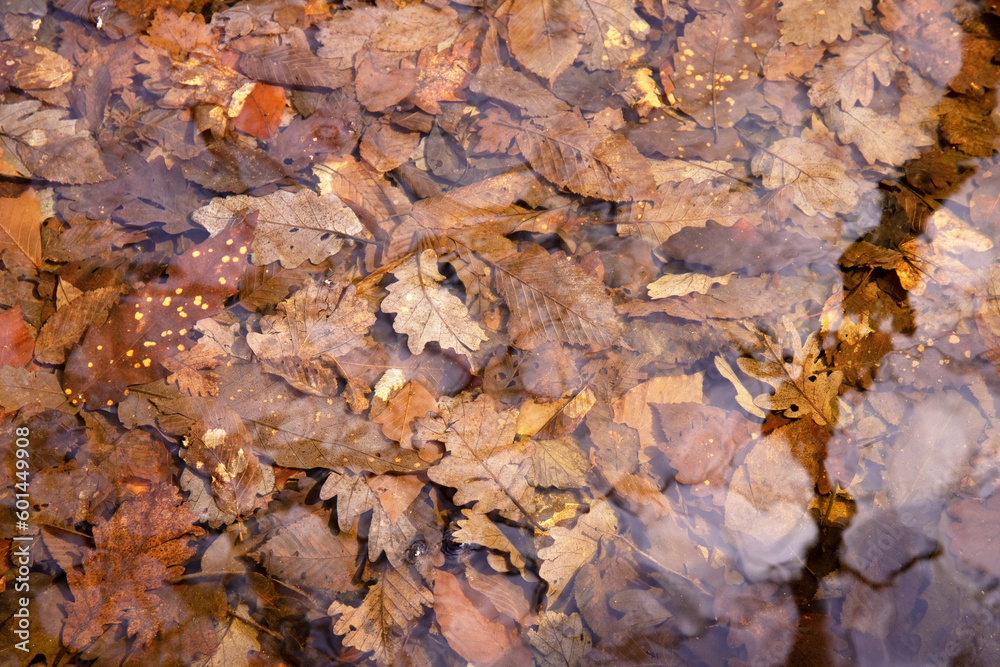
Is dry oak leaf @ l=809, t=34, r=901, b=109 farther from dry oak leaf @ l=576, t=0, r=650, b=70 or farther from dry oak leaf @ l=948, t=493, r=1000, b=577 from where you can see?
dry oak leaf @ l=948, t=493, r=1000, b=577

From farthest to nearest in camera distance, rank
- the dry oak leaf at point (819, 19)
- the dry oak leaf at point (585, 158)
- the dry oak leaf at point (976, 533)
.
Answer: the dry oak leaf at point (819, 19), the dry oak leaf at point (585, 158), the dry oak leaf at point (976, 533)

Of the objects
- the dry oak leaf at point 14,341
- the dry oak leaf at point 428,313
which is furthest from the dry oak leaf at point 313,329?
the dry oak leaf at point 14,341

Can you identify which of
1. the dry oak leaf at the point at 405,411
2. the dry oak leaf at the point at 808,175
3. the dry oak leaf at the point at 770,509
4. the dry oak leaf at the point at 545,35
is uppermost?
the dry oak leaf at the point at 545,35

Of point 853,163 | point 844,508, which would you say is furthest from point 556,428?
point 853,163

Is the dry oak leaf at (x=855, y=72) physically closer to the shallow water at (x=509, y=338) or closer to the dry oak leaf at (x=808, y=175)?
the shallow water at (x=509, y=338)

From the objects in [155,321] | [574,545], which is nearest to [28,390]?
[155,321]

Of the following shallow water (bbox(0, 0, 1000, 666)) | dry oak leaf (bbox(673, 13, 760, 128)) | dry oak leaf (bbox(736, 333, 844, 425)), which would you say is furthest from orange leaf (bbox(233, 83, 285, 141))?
dry oak leaf (bbox(736, 333, 844, 425))

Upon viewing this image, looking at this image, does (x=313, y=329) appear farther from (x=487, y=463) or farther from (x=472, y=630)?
(x=472, y=630)
